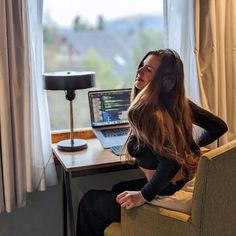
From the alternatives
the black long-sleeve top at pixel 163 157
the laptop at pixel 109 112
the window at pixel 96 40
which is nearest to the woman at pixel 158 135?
the black long-sleeve top at pixel 163 157

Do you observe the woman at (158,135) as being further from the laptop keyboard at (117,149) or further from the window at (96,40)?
the window at (96,40)

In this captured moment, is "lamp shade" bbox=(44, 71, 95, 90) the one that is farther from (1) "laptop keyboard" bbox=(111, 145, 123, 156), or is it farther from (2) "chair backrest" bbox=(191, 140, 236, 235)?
(2) "chair backrest" bbox=(191, 140, 236, 235)

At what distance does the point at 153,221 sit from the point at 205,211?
23cm

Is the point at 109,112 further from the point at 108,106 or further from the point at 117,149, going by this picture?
the point at 117,149

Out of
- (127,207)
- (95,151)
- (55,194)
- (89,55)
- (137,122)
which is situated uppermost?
(89,55)

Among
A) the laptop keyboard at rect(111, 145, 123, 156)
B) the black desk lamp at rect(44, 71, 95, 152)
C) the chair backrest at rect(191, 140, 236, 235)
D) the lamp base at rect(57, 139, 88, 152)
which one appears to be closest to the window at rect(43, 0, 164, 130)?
the lamp base at rect(57, 139, 88, 152)

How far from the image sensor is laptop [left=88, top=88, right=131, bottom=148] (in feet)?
7.68

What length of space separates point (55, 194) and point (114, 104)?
0.67 metres

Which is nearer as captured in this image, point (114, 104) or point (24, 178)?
point (24, 178)

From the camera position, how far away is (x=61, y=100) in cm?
255

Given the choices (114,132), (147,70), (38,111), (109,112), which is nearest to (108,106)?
(109,112)

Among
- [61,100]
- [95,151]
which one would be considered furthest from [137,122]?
[61,100]

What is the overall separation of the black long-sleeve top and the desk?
23 centimetres

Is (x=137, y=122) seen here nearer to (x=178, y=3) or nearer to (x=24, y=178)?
(x=24, y=178)
